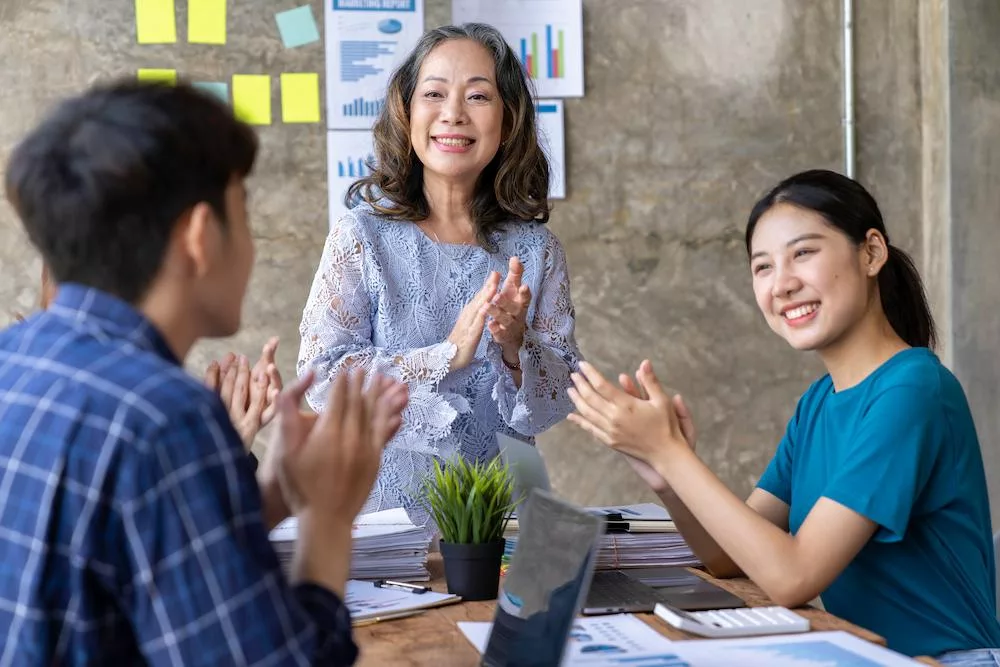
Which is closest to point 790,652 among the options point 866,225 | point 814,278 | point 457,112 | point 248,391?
point 814,278

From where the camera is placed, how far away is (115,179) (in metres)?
0.89

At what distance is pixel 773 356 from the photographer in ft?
14.1

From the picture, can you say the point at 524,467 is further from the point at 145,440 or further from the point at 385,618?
the point at 145,440

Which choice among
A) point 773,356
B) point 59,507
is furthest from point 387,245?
point 773,356

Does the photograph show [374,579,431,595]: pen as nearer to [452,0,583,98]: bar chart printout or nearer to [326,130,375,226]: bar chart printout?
[326,130,375,226]: bar chart printout

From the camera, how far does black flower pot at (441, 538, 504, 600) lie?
5.27 ft

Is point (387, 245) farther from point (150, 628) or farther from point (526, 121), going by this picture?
point (150, 628)

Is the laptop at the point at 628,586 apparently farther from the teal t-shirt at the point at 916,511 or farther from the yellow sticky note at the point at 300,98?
the yellow sticky note at the point at 300,98

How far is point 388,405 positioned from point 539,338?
125 cm

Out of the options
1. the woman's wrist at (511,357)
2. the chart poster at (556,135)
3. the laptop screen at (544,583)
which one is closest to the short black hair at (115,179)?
the laptop screen at (544,583)

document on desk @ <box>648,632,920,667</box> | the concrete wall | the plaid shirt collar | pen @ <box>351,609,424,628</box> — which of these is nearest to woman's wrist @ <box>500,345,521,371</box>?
pen @ <box>351,609,424,628</box>

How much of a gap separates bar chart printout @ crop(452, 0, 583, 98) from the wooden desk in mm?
2756

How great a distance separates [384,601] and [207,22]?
2.87m

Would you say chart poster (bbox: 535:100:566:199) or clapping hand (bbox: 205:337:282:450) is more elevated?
chart poster (bbox: 535:100:566:199)
